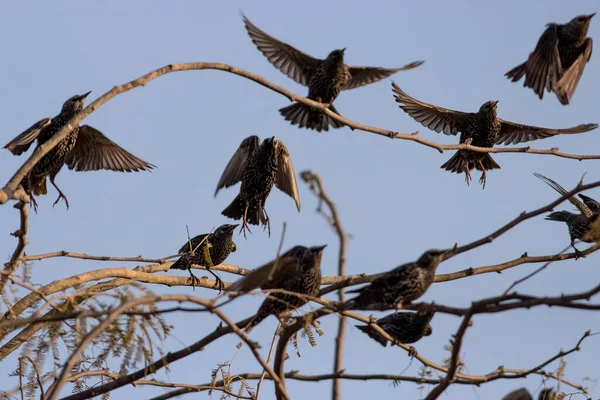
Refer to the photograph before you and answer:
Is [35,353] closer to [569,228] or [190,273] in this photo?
[190,273]

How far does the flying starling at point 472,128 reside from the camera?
995cm

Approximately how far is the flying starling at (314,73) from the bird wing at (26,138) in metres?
2.55

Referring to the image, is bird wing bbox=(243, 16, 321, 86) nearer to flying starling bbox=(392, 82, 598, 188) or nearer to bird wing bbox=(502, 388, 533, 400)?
flying starling bbox=(392, 82, 598, 188)

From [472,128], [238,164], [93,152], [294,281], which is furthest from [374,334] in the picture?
[472,128]

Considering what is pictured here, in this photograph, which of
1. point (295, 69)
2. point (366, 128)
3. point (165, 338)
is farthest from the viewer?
point (295, 69)

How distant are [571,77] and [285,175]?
2.95 metres

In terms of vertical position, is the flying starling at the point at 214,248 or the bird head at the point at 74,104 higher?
the bird head at the point at 74,104

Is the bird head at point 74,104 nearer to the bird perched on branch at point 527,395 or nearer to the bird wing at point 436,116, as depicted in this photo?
the bird wing at point 436,116

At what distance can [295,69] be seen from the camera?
984 cm

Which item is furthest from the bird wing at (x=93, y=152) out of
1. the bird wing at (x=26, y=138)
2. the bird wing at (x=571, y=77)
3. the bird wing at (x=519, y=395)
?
the bird wing at (x=519, y=395)

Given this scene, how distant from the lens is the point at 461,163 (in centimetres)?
1015

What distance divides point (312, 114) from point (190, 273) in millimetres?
2374

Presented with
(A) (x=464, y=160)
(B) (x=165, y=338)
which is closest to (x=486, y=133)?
(A) (x=464, y=160)

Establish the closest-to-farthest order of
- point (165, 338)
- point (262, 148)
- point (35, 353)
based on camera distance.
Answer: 1. point (165, 338)
2. point (35, 353)
3. point (262, 148)
